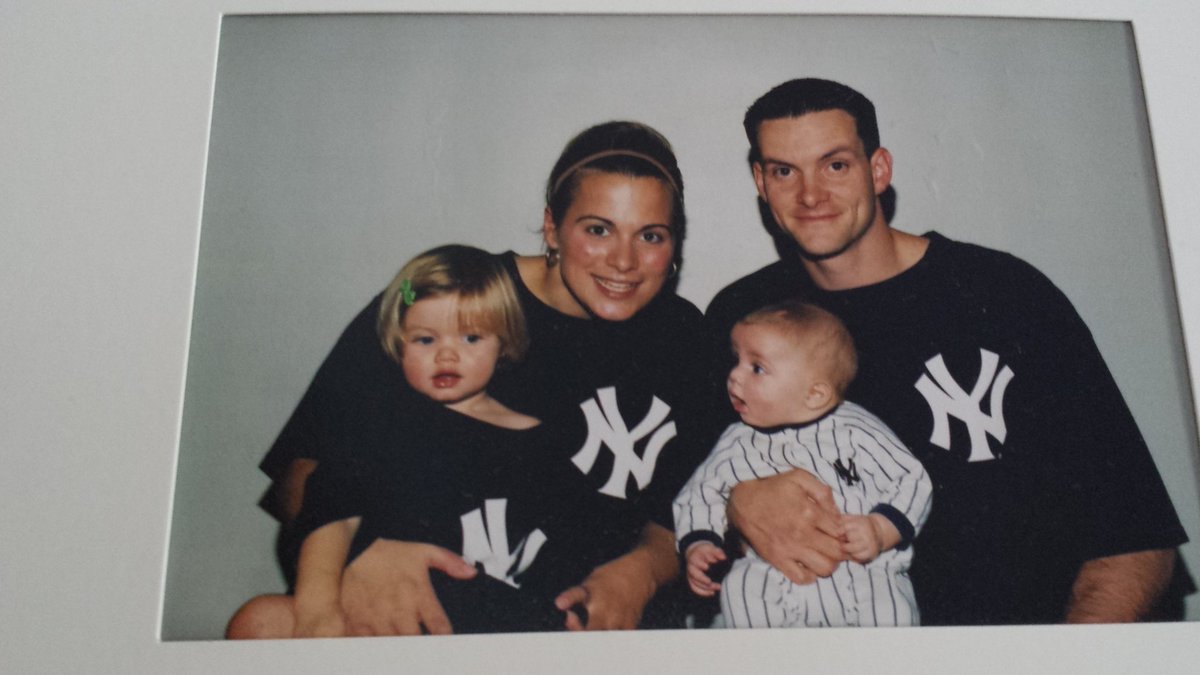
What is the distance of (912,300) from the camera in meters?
2.06

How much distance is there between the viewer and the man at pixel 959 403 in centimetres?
190

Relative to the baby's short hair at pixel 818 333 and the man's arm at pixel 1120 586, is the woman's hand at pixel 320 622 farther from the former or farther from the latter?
the man's arm at pixel 1120 586

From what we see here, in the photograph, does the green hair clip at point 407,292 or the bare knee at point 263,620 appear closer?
the bare knee at point 263,620

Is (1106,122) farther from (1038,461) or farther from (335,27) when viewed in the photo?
(335,27)

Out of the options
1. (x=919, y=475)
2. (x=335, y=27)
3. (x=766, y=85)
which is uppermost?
(x=335, y=27)

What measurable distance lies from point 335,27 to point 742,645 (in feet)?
5.42

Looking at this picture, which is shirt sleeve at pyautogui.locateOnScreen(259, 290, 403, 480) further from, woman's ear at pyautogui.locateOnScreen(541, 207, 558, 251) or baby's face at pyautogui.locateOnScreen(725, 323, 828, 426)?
baby's face at pyautogui.locateOnScreen(725, 323, 828, 426)

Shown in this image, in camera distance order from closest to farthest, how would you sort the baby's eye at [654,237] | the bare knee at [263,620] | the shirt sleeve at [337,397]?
the bare knee at [263,620], the shirt sleeve at [337,397], the baby's eye at [654,237]

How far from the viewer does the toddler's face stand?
6.50 ft

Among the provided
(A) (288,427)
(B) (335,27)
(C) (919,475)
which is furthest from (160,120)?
(C) (919,475)

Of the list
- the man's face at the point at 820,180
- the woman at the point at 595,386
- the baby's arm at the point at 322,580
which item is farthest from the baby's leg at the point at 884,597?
the baby's arm at the point at 322,580

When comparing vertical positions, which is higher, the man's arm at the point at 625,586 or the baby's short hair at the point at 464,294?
the baby's short hair at the point at 464,294

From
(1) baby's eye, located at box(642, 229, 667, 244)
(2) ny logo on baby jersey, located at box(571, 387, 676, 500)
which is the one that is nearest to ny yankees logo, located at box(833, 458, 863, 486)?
(2) ny logo on baby jersey, located at box(571, 387, 676, 500)

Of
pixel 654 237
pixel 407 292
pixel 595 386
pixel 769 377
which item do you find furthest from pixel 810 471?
pixel 407 292
